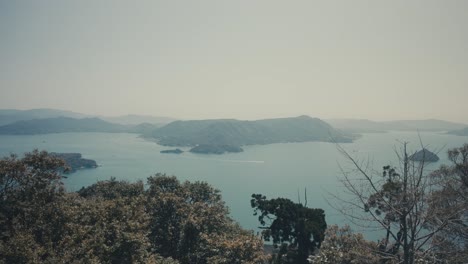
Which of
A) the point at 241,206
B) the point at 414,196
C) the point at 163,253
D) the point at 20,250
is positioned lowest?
the point at 241,206

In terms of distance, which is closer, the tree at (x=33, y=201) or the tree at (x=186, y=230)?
the tree at (x=33, y=201)

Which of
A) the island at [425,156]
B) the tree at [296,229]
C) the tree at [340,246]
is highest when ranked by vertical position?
the island at [425,156]

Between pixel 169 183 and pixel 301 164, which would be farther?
pixel 301 164

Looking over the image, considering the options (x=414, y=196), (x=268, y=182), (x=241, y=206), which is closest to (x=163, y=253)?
(x=414, y=196)

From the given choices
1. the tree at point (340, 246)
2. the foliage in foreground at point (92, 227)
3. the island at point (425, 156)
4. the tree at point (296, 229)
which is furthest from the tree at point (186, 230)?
the island at point (425, 156)

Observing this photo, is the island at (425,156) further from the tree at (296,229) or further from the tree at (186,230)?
the tree at (296,229)

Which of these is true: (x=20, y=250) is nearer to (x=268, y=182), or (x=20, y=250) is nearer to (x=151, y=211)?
(x=151, y=211)

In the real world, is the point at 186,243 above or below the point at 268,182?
above

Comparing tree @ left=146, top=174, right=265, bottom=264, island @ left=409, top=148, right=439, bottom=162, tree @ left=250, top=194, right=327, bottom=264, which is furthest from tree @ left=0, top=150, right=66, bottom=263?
tree @ left=250, top=194, right=327, bottom=264
